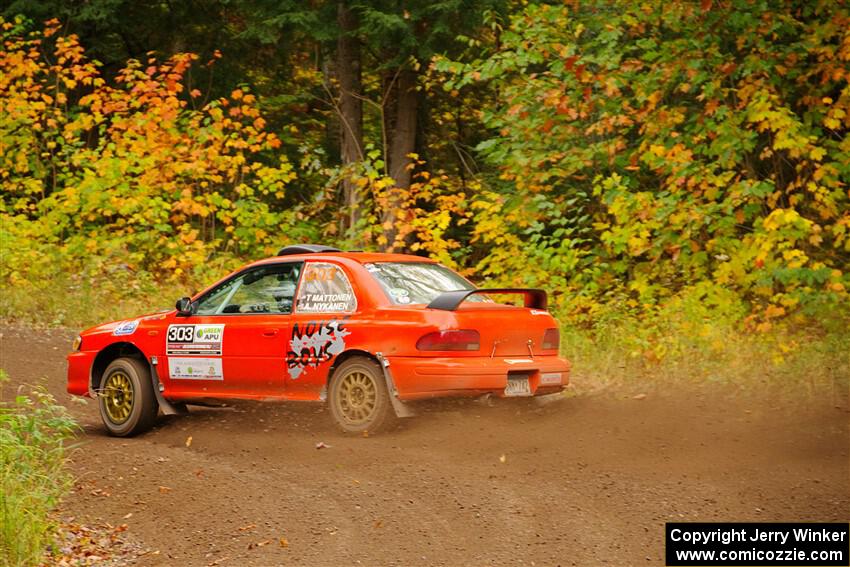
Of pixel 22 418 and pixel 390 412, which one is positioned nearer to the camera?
pixel 22 418

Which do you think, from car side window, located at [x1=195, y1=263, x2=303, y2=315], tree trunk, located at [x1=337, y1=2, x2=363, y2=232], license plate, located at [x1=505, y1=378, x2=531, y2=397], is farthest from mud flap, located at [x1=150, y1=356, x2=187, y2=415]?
tree trunk, located at [x1=337, y1=2, x2=363, y2=232]

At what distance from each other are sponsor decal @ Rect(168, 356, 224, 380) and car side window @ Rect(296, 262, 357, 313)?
1014mm

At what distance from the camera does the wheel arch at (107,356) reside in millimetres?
10680

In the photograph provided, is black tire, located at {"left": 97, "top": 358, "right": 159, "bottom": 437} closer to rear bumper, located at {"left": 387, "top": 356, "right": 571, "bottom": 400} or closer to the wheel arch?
Result: the wheel arch

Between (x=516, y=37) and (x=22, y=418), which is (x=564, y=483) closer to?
(x=22, y=418)

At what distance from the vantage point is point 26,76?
20.9 meters

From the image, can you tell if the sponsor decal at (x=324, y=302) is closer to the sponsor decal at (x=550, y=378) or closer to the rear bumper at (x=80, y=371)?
the sponsor decal at (x=550, y=378)

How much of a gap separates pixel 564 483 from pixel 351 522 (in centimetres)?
166

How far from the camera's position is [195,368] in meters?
10.2

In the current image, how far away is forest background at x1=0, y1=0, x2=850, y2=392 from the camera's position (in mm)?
13414

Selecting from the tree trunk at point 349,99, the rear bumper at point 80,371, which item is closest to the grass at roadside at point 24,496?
the rear bumper at point 80,371

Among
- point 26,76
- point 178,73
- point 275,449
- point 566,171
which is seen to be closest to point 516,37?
point 566,171

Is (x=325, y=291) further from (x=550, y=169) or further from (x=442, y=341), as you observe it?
(x=550, y=169)

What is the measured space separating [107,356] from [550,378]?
4.32 meters
